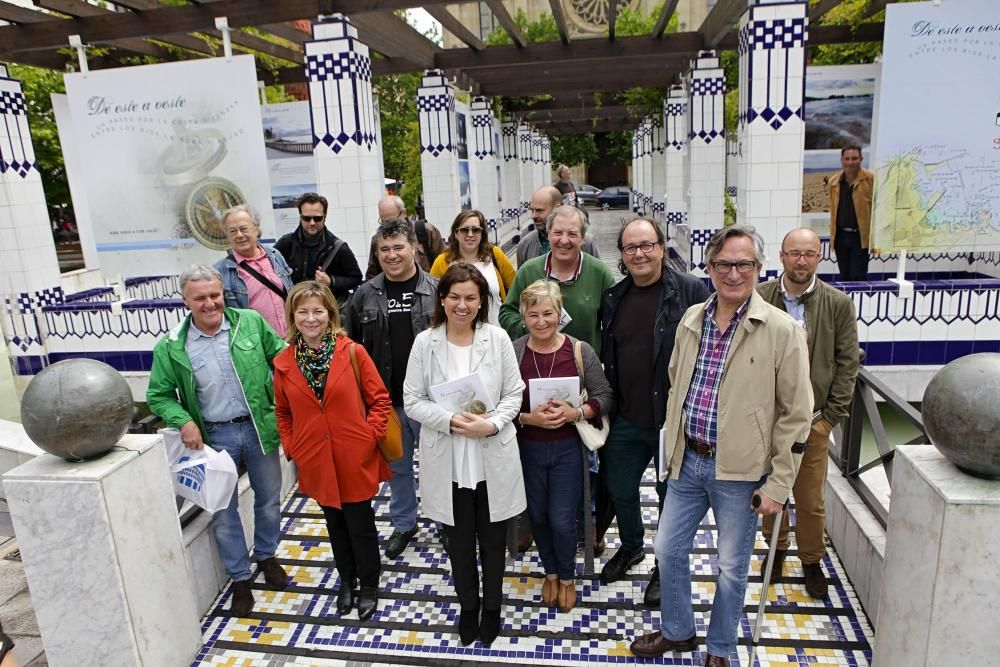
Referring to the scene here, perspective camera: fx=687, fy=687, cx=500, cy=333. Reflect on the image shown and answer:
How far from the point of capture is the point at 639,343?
294 cm

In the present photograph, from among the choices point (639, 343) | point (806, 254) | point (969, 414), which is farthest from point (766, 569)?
point (806, 254)

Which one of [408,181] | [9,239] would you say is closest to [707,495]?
[9,239]

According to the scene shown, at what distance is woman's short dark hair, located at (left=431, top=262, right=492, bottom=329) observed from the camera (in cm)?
280

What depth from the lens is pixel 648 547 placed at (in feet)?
12.1

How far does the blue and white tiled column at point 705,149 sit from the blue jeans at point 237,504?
8.15 m

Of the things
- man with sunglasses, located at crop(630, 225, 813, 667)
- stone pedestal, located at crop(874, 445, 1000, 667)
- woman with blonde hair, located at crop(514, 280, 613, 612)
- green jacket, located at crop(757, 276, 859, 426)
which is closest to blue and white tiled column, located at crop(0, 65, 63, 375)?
woman with blonde hair, located at crop(514, 280, 613, 612)

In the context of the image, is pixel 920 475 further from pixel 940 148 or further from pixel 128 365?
pixel 128 365

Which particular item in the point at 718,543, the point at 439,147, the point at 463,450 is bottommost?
the point at 718,543

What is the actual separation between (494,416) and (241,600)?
1.64 meters

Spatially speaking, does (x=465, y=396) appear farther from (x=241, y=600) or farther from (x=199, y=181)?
(x=199, y=181)

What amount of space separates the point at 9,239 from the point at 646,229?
24.9 feet

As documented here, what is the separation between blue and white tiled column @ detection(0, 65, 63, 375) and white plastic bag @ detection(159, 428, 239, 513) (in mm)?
5829

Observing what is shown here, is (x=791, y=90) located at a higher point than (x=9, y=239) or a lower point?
higher

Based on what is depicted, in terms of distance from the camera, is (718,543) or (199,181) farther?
(199,181)
